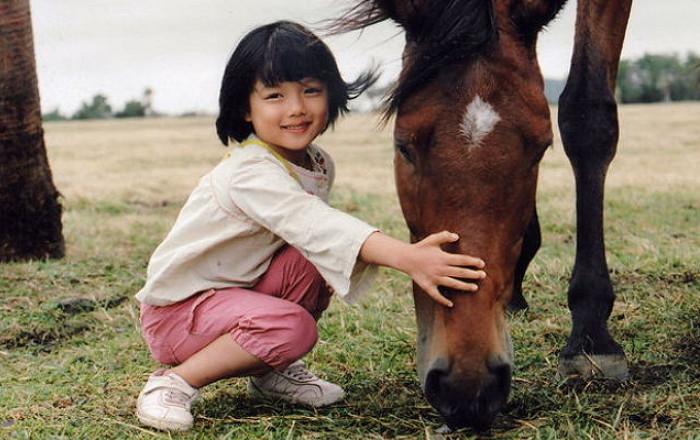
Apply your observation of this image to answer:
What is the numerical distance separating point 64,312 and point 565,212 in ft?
16.4

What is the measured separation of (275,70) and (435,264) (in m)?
0.94

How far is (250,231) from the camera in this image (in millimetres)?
2893

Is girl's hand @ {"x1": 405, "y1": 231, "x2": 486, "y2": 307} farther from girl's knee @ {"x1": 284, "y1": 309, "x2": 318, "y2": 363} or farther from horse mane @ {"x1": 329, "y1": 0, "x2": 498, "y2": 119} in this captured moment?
girl's knee @ {"x1": 284, "y1": 309, "x2": 318, "y2": 363}

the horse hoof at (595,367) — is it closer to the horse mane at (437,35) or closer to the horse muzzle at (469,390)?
the horse muzzle at (469,390)

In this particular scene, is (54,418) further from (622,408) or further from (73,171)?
(73,171)

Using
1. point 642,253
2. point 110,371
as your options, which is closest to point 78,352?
point 110,371

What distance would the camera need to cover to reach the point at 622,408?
2.80 meters

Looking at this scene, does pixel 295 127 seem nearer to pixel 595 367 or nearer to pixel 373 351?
pixel 373 351

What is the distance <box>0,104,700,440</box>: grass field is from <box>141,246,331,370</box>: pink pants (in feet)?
0.80

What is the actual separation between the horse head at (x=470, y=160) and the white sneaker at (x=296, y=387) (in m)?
0.67

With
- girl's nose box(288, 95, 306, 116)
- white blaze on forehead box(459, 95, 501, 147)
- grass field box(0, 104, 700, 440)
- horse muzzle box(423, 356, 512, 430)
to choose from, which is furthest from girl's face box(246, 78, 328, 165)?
horse muzzle box(423, 356, 512, 430)

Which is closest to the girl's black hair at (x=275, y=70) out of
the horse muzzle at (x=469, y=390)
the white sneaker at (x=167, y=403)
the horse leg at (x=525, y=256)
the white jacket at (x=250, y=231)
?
the white jacket at (x=250, y=231)

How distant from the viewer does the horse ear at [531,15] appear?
8.57 feet

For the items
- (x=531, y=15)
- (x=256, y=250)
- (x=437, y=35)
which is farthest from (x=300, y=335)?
(x=531, y=15)
